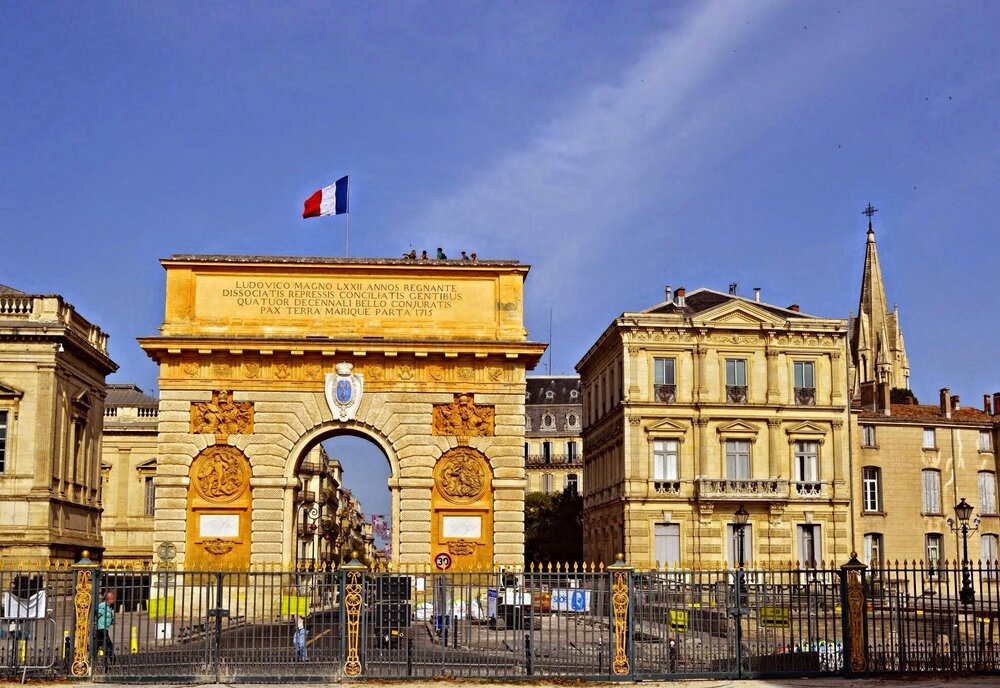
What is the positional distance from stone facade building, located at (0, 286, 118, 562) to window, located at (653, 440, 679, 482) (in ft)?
71.7

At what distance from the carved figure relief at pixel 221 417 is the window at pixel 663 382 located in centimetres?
2027

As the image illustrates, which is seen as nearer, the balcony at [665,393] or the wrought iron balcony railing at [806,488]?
the wrought iron balcony railing at [806,488]

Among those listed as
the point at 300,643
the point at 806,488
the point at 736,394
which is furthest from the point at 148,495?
the point at 300,643

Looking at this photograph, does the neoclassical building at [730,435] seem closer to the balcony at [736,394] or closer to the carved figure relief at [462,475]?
the balcony at [736,394]

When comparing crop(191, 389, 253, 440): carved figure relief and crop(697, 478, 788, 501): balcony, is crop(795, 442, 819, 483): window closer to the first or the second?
crop(697, 478, 788, 501): balcony

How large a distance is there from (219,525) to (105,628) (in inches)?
444

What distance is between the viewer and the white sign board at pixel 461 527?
3109 cm

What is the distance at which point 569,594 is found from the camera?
20172mm

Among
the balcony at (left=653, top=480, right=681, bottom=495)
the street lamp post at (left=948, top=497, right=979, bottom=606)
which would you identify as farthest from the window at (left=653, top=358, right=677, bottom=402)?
the street lamp post at (left=948, top=497, right=979, bottom=606)

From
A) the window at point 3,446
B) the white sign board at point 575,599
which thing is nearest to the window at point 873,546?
the white sign board at point 575,599

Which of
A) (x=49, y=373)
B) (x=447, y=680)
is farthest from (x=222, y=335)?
(x=447, y=680)

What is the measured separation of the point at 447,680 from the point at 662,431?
2863cm

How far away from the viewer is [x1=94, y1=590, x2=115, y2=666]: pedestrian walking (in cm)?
1957

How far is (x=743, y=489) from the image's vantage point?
46.2 metres
